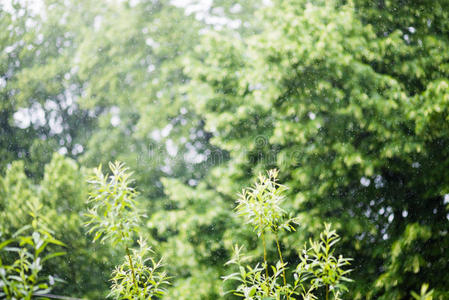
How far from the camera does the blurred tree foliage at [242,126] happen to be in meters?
2.46

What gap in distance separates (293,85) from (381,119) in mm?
710

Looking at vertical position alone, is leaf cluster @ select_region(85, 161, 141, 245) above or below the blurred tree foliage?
above

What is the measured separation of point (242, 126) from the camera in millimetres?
3104

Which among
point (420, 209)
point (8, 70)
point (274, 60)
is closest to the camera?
point (420, 209)

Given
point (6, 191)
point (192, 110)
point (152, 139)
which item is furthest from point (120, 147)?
point (6, 191)

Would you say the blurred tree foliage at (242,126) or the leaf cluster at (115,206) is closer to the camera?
the leaf cluster at (115,206)

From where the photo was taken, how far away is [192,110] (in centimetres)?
439

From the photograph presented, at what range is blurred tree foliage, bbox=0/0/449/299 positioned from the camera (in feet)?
8.07

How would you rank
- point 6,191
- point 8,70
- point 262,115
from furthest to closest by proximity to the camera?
point 8,70, point 6,191, point 262,115

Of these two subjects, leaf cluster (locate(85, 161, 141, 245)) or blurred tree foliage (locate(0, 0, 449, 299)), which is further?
blurred tree foliage (locate(0, 0, 449, 299))

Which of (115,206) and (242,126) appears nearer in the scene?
(115,206)

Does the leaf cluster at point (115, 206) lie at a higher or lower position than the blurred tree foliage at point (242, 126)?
higher

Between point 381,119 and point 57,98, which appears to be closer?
point 381,119

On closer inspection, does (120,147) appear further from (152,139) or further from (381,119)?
(381,119)
